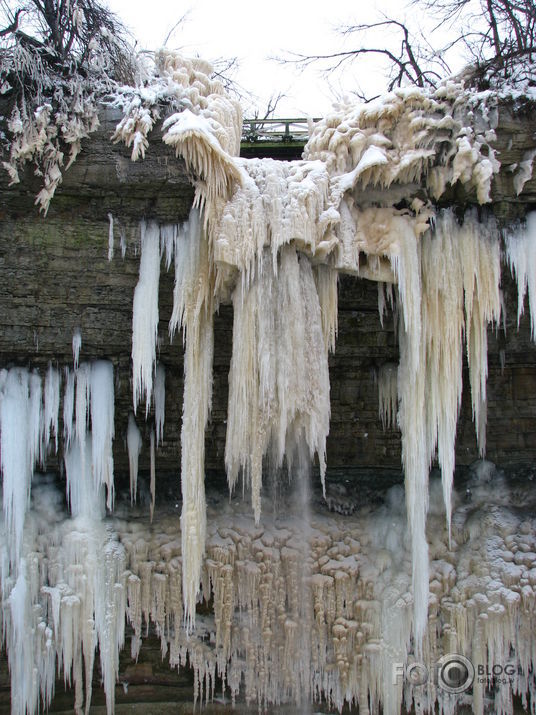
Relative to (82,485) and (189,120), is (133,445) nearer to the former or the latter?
(82,485)

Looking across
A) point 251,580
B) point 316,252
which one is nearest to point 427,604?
point 251,580

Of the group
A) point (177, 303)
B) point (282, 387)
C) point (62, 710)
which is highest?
point (177, 303)

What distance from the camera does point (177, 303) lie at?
5227mm

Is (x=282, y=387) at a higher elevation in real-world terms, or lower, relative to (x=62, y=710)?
higher

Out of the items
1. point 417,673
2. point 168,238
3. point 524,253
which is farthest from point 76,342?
point 417,673

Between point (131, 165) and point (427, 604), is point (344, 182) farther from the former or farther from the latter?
point (427, 604)

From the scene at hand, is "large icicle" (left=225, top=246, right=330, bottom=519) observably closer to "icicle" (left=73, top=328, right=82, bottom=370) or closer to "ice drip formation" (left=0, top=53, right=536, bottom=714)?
"ice drip formation" (left=0, top=53, right=536, bottom=714)

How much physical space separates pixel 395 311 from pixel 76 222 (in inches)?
104

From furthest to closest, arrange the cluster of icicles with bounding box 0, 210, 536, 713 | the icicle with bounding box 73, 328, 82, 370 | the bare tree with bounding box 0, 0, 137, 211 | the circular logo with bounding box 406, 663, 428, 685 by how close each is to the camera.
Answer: the circular logo with bounding box 406, 663, 428, 685 → the icicle with bounding box 73, 328, 82, 370 → the cluster of icicles with bounding box 0, 210, 536, 713 → the bare tree with bounding box 0, 0, 137, 211

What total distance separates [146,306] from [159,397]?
152cm

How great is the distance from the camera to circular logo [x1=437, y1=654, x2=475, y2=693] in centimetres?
684

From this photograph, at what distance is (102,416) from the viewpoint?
252 inches

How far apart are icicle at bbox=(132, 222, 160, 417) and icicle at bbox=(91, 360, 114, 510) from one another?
0.90m

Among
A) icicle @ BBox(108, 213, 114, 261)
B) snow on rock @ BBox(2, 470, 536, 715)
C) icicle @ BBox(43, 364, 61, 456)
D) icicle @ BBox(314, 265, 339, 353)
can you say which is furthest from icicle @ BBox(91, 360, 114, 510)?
icicle @ BBox(314, 265, 339, 353)
